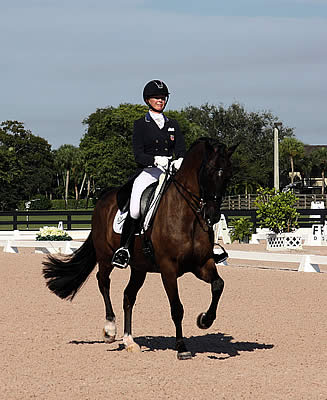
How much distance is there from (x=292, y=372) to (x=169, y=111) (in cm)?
7708

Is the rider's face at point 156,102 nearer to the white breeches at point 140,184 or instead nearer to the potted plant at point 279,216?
the white breeches at point 140,184

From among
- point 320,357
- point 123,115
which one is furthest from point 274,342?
point 123,115

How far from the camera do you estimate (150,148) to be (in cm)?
834

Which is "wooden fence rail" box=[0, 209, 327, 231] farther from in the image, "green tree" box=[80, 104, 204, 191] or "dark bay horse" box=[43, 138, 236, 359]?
"green tree" box=[80, 104, 204, 191]

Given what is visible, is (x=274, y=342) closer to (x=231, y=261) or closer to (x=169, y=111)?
(x=231, y=261)

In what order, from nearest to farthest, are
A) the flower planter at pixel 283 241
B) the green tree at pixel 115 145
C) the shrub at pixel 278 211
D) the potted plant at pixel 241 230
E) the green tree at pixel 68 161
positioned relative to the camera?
1. the shrub at pixel 278 211
2. the flower planter at pixel 283 241
3. the potted plant at pixel 241 230
4. the green tree at pixel 115 145
5. the green tree at pixel 68 161

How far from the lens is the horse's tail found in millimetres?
9477

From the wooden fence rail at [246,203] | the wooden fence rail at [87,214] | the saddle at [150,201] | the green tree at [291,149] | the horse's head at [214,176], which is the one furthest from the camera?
the green tree at [291,149]

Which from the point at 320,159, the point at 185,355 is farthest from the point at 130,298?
the point at 320,159

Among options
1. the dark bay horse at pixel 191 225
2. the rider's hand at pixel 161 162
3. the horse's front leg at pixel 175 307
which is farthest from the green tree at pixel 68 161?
the horse's front leg at pixel 175 307

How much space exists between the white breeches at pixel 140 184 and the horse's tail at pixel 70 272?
158 cm

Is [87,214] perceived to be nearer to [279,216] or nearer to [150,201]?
[279,216]

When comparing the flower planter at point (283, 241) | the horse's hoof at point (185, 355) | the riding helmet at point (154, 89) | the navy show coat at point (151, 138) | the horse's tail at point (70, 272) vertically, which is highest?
the riding helmet at point (154, 89)

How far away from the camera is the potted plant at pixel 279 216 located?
23172 mm
